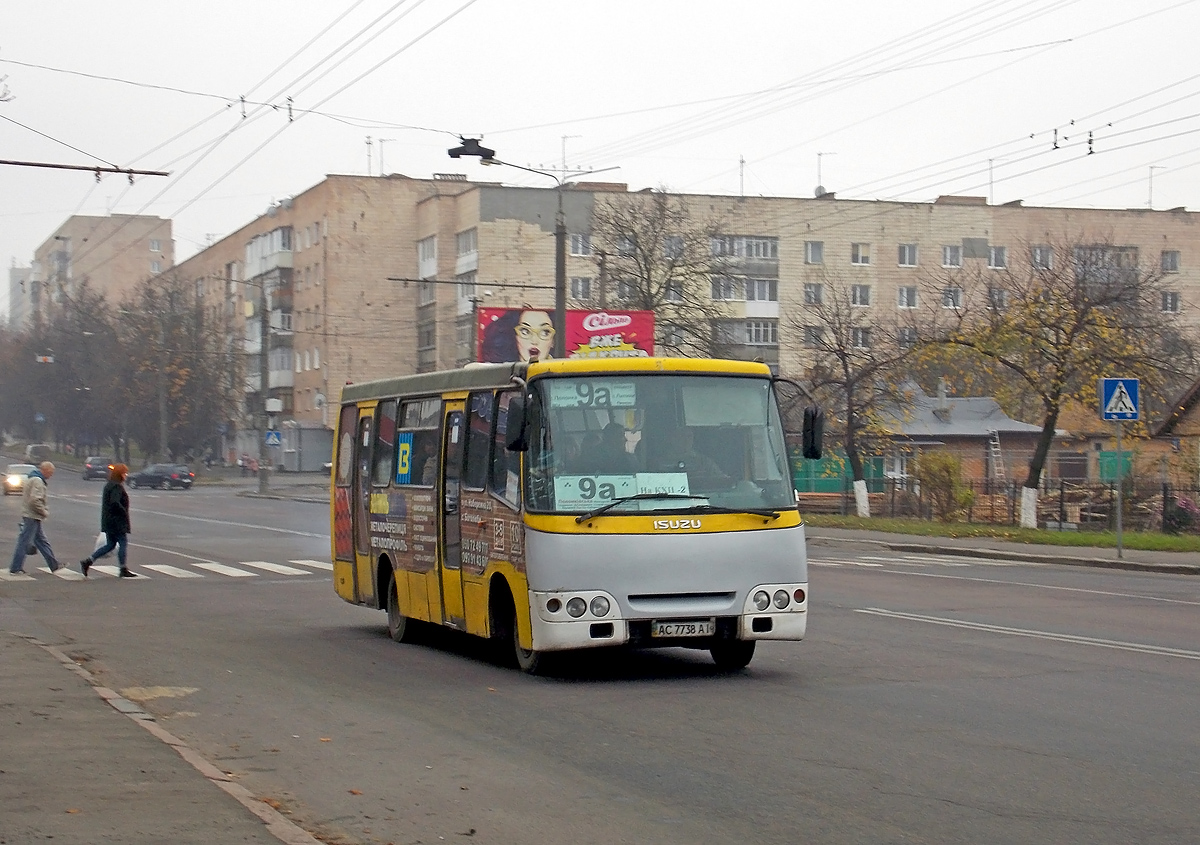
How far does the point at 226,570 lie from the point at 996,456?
126 feet

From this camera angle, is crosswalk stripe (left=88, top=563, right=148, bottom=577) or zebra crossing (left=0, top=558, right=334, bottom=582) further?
crosswalk stripe (left=88, top=563, right=148, bottom=577)

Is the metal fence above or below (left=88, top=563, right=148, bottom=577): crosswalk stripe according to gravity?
above

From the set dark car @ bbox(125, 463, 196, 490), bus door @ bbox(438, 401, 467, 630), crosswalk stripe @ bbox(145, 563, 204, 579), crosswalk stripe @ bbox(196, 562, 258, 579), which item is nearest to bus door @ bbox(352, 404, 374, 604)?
bus door @ bbox(438, 401, 467, 630)

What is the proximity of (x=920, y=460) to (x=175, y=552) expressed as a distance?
20.0 meters

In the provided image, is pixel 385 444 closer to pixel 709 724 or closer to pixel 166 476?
pixel 709 724

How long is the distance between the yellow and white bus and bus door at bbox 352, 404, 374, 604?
2.83 metres

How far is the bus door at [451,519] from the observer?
42.8 ft

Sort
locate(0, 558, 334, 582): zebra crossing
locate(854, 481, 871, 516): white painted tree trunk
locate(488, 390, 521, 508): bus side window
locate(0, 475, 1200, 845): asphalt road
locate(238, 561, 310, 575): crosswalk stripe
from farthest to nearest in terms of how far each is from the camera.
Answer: locate(854, 481, 871, 516): white painted tree trunk, locate(238, 561, 310, 575): crosswalk stripe, locate(0, 558, 334, 582): zebra crossing, locate(488, 390, 521, 508): bus side window, locate(0, 475, 1200, 845): asphalt road

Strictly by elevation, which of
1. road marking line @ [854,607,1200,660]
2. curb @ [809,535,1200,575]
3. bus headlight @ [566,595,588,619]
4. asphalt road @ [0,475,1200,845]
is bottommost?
curb @ [809,535,1200,575]

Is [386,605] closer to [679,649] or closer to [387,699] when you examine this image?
[679,649]

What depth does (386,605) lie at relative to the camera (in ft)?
49.9

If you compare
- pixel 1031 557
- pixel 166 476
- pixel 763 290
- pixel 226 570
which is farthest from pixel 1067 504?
pixel 166 476

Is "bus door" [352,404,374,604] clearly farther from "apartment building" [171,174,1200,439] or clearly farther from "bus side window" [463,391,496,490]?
"apartment building" [171,174,1200,439]

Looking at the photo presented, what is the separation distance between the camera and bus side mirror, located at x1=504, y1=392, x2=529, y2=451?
1127cm
